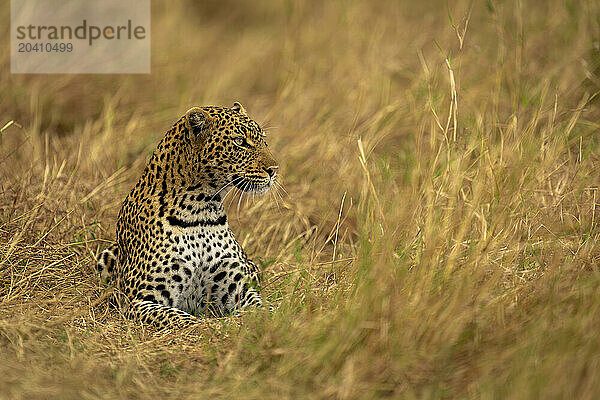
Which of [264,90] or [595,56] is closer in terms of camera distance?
[595,56]

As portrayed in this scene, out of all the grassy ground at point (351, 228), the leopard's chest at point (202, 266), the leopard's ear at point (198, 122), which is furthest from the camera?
the leopard's chest at point (202, 266)

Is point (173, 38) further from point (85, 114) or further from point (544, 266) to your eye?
point (544, 266)

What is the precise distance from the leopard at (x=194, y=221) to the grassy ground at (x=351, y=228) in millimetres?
328

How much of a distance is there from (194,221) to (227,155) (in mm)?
475

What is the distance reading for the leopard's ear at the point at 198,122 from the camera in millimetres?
5977

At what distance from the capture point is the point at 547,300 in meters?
4.97

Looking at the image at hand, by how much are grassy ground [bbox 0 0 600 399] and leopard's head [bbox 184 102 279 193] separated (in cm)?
57

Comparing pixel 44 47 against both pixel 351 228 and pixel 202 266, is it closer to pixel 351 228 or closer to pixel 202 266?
pixel 351 228

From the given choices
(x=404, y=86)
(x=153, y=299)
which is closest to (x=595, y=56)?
(x=404, y=86)

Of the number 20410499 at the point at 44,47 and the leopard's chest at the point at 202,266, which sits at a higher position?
the number 20410499 at the point at 44,47

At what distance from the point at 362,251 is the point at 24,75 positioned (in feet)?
16.7

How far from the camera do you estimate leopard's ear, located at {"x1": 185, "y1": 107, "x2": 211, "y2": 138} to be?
598 centimetres

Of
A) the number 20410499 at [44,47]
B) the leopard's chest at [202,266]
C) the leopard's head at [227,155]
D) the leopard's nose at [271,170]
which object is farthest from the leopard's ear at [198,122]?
the number 20410499 at [44,47]

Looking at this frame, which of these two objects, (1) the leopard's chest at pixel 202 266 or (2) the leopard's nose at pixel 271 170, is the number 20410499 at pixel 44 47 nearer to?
(1) the leopard's chest at pixel 202 266
